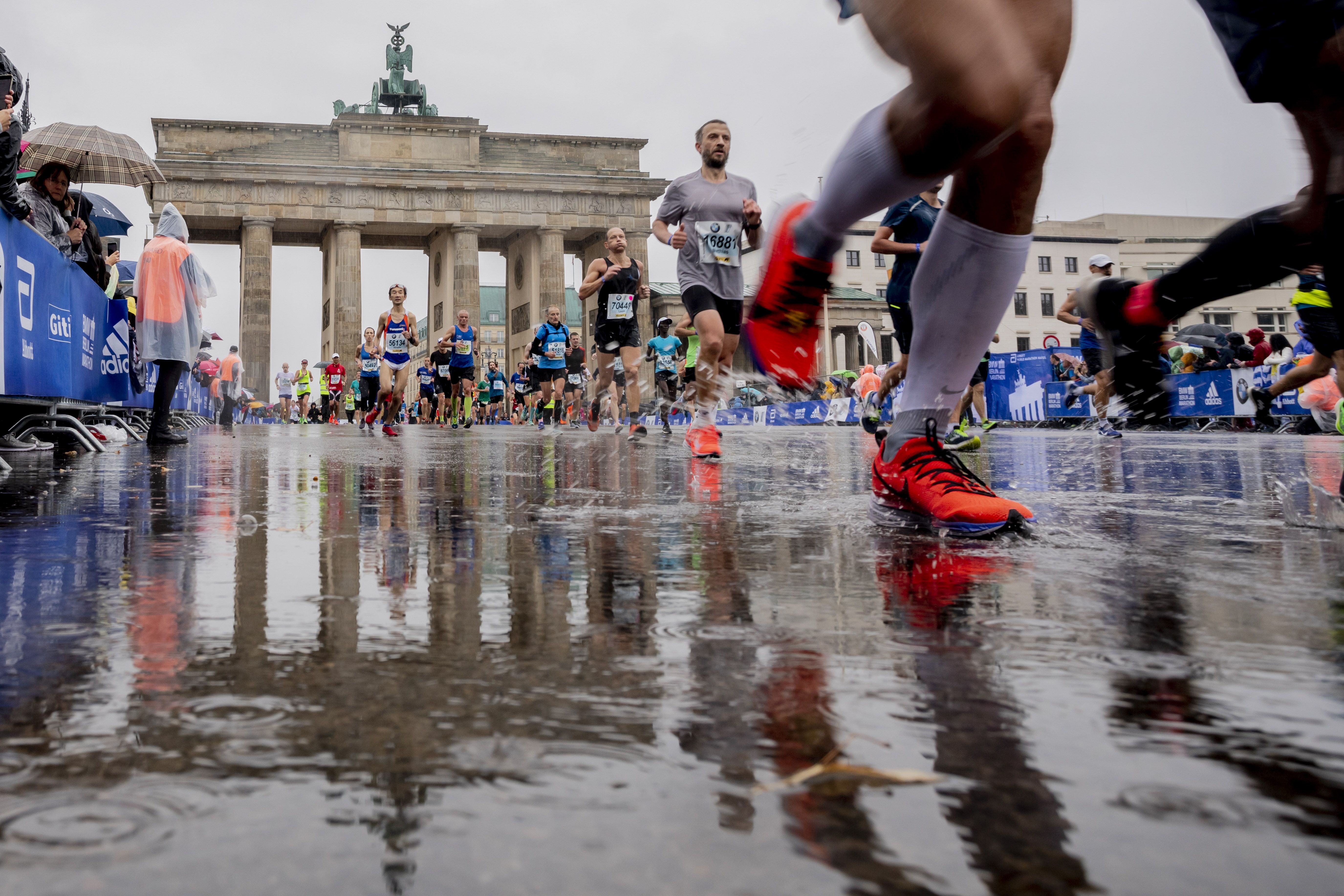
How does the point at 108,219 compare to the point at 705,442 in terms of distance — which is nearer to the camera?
the point at 705,442

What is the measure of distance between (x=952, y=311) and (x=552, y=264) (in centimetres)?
4590

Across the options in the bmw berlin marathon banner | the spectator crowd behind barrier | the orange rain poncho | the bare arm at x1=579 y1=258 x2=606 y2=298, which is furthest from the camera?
the orange rain poncho

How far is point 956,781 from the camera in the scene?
0.62m

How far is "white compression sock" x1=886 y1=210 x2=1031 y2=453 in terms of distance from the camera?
2.32 m

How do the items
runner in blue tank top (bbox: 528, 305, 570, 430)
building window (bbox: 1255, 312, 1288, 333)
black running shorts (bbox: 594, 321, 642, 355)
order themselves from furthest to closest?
building window (bbox: 1255, 312, 1288, 333) < runner in blue tank top (bbox: 528, 305, 570, 430) < black running shorts (bbox: 594, 321, 642, 355)

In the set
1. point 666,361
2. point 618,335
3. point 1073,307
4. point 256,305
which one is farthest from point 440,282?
point 1073,307

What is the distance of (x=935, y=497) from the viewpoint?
2.15 m

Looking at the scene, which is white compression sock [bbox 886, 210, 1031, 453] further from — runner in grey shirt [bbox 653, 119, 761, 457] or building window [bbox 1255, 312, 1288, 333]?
building window [bbox 1255, 312, 1288, 333]

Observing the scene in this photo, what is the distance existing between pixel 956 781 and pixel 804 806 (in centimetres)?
10

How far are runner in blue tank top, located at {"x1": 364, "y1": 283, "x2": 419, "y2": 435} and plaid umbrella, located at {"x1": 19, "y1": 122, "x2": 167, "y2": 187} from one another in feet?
10.9

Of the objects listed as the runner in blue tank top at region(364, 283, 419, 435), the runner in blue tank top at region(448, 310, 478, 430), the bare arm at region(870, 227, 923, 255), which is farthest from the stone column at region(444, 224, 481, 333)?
the bare arm at region(870, 227, 923, 255)

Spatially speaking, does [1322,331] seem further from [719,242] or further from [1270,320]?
[1270,320]

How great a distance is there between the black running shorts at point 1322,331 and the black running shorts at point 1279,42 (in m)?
1.00

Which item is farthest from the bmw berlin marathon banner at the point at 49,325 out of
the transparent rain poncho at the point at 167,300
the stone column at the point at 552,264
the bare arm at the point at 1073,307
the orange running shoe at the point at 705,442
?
the stone column at the point at 552,264
